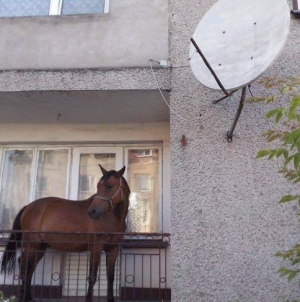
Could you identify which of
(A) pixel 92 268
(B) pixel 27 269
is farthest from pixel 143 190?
(B) pixel 27 269

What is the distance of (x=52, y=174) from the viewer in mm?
6496

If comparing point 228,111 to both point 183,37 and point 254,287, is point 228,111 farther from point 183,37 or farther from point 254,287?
point 254,287

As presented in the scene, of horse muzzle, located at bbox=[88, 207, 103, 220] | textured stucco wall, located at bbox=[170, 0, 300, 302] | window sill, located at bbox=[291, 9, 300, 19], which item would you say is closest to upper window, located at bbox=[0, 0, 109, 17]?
textured stucco wall, located at bbox=[170, 0, 300, 302]

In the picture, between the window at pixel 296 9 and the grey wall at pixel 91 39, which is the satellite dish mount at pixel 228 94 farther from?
the window at pixel 296 9

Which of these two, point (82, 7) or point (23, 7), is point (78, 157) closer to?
point (82, 7)

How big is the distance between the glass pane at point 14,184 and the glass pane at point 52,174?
179 mm

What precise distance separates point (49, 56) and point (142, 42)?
1.20 metres

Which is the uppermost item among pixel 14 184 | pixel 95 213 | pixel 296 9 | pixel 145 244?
pixel 296 9

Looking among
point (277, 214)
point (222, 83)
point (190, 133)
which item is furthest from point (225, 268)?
point (222, 83)

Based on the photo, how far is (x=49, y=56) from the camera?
5.39 m

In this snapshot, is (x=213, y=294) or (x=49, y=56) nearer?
(x=213, y=294)

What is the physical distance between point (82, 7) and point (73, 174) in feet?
7.94

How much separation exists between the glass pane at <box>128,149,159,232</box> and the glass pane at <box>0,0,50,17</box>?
→ 241 cm

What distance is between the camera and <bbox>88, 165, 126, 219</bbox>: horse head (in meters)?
5.02
